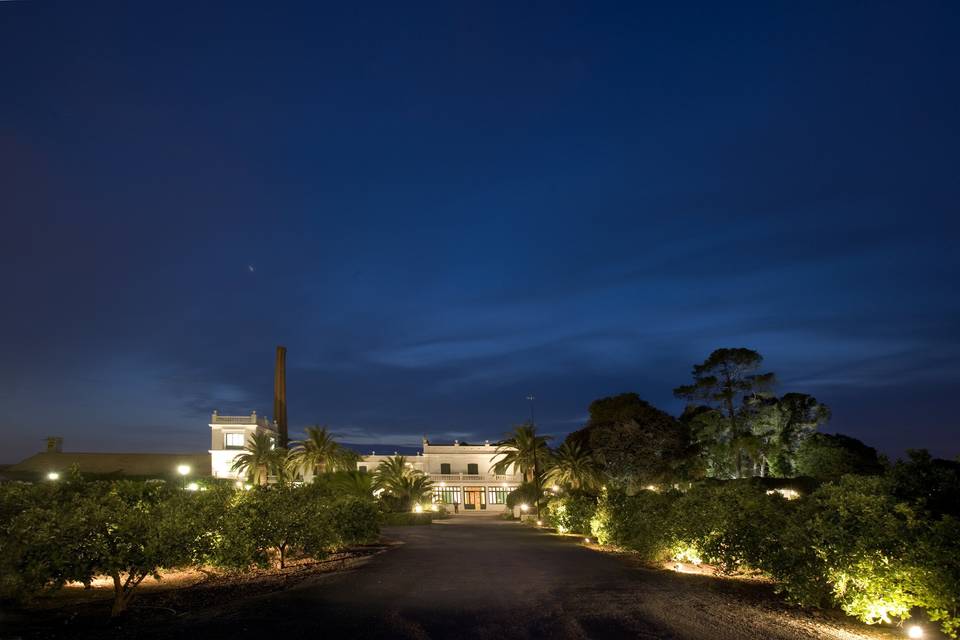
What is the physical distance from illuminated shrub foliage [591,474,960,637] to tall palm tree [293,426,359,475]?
40.4 m

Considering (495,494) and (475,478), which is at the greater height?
(475,478)

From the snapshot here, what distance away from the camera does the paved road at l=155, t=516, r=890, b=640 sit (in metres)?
8.91

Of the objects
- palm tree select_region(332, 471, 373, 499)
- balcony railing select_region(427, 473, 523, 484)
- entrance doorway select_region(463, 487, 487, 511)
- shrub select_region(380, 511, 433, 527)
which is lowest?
entrance doorway select_region(463, 487, 487, 511)

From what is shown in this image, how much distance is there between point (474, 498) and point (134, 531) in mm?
62162

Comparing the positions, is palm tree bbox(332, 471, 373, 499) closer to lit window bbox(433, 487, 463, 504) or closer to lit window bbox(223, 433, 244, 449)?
lit window bbox(223, 433, 244, 449)

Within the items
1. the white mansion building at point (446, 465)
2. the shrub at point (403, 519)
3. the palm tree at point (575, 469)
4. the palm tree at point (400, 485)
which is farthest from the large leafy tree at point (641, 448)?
the white mansion building at point (446, 465)

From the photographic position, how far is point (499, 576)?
47.5 feet

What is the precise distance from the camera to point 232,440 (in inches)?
2527

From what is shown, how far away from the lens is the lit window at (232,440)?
210 ft

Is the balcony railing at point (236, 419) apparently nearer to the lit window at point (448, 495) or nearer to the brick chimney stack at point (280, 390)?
the brick chimney stack at point (280, 390)

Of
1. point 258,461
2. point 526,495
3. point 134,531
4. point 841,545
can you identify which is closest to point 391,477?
point 526,495

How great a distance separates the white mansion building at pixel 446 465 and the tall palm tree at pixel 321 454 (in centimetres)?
1144

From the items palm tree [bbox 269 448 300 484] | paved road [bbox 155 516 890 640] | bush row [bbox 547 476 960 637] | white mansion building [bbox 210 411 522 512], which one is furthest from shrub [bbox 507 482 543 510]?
paved road [bbox 155 516 890 640]

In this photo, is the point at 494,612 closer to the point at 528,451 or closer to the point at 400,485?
the point at 400,485
